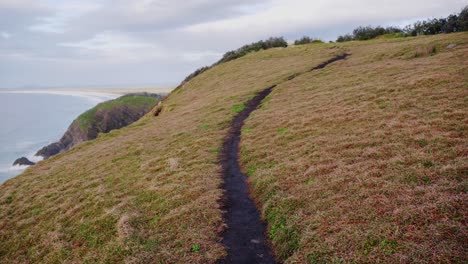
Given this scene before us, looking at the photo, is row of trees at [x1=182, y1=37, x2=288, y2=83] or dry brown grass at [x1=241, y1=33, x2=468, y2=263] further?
row of trees at [x1=182, y1=37, x2=288, y2=83]

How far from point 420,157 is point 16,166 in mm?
84275

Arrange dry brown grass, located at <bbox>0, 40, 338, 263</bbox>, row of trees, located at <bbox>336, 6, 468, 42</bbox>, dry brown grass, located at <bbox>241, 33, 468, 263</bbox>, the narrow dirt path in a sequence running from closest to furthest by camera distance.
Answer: dry brown grass, located at <bbox>241, 33, 468, 263</bbox>
the narrow dirt path
dry brown grass, located at <bbox>0, 40, 338, 263</bbox>
row of trees, located at <bbox>336, 6, 468, 42</bbox>

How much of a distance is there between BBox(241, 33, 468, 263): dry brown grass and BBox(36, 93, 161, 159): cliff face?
69.5 m

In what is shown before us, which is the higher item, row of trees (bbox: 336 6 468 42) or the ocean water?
row of trees (bbox: 336 6 468 42)

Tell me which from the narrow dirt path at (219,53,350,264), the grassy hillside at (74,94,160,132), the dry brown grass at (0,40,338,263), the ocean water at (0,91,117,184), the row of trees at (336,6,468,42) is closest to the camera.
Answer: the narrow dirt path at (219,53,350,264)

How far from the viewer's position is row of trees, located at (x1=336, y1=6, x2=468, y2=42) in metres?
50.1

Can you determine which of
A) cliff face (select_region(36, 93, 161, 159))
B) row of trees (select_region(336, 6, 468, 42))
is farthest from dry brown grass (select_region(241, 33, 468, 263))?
cliff face (select_region(36, 93, 161, 159))

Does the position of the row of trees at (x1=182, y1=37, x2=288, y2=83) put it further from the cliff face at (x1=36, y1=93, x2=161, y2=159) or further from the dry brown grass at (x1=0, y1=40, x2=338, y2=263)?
the dry brown grass at (x1=0, y1=40, x2=338, y2=263)

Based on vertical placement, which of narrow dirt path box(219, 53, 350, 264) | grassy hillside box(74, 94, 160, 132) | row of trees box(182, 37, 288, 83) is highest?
row of trees box(182, 37, 288, 83)

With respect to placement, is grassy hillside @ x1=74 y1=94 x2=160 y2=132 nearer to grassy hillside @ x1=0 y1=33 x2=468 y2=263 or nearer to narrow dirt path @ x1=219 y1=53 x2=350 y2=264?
grassy hillside @ x1=0 y1=33 x2=468 y2=263

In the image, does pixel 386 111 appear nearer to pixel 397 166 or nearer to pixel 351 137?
pixel 351 137

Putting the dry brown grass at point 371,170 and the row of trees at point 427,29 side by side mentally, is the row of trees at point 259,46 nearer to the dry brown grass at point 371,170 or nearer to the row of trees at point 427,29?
the row of trees at point 427,29

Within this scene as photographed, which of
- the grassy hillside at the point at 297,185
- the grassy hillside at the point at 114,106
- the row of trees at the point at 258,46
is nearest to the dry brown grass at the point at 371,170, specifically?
the grassy hillside at the point at 297,185

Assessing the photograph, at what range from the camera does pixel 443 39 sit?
41188 mm
